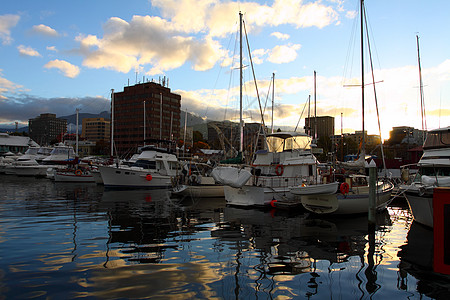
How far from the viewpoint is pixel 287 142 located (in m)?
23.4

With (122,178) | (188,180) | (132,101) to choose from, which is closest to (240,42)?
(188,180)

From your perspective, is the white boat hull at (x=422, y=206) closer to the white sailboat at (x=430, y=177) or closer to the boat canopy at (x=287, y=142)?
the white sailboat at (x=430, y=177)

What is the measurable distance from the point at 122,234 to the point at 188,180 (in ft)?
45.3

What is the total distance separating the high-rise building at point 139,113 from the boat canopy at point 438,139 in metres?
115

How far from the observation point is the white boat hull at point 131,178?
32562 mm

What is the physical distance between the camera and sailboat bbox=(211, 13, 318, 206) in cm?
2016

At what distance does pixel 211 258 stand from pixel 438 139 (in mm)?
13222

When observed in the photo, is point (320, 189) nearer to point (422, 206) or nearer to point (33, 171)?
point (422, 206)

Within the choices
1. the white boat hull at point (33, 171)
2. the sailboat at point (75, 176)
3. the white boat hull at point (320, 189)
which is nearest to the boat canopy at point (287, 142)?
the white boat hull at point (320, 189)

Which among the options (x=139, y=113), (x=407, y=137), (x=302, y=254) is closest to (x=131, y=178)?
(x=302, y=254)

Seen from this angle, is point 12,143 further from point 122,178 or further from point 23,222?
point 23,222

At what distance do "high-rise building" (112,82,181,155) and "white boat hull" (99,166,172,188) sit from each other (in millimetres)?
92383

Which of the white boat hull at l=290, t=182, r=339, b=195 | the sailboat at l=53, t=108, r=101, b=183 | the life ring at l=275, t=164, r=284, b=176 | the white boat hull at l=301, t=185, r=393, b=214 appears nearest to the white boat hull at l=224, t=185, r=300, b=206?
the life ring at l=275, t=164, r=284, b=176

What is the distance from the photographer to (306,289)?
24.4ft
